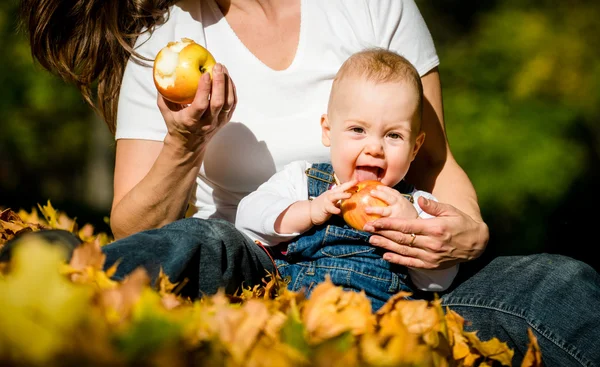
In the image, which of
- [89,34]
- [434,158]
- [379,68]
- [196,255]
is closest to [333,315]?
[196,255]

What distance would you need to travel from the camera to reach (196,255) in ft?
5.88

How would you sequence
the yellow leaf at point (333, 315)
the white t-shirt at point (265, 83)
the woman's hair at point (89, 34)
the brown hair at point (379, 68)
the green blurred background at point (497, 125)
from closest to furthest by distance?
the yellow leaf at point (333, 315) → the brown hair at point (379, 68) → the white t-shirt at point (265, 83) → the woman's hair at point (89, 34) → the green blurred background at point (497, 125)

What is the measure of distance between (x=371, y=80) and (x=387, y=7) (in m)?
0.55

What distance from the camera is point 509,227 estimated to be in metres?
6.04

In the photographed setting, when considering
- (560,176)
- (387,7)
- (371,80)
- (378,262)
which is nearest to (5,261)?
(378,262)

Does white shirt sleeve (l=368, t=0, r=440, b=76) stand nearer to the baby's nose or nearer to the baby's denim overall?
the baby's nose

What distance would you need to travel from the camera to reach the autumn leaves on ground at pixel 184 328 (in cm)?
98

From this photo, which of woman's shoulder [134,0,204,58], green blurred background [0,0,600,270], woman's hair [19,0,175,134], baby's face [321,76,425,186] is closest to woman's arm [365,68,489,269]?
baby's face [321,76,425,186]

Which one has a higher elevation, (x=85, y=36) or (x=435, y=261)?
(x=85, y=36)

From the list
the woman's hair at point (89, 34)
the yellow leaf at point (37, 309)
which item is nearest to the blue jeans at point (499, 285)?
the yellow leaf at point (37, 309)

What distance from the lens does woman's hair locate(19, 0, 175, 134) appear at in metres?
2.62

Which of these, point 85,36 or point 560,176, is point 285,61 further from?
point 560,176

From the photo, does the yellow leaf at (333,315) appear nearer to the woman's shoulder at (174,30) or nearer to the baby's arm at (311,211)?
the baby's arm at (311,211)

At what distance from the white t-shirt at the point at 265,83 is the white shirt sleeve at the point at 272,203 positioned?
0.49 feet
